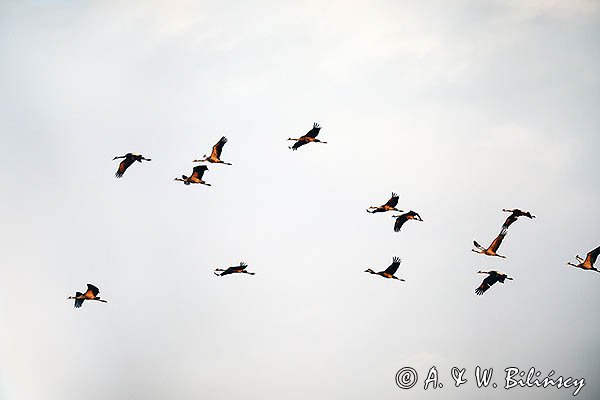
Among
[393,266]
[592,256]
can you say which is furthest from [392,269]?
[592,256]

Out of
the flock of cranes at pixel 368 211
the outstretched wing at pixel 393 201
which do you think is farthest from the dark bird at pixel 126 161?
the outstretched wing at pixel 393 201

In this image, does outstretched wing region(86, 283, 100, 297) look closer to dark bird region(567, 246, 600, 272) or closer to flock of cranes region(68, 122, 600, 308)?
flock of cranes region(68, 122, 600, 308)

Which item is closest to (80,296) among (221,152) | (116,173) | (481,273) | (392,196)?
(116,173)

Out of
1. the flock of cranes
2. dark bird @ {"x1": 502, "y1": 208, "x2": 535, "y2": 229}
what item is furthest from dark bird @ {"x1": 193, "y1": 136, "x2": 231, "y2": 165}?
dark bird @ {"x1": 502, "y1": 208, "x2": 535, "y2": 229}

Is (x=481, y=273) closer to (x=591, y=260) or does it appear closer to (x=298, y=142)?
(x=591, y=260)

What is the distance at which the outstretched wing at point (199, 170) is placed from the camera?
75.4m

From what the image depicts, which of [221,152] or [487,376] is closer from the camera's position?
[221,152]

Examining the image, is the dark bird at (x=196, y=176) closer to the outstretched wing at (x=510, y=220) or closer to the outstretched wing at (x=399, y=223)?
the outstretched wing at (x=399, y=223)

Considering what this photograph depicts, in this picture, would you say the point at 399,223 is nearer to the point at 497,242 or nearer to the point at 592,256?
the point at 497,242

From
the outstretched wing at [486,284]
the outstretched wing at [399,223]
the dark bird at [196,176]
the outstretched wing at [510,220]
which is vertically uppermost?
the dark bird at [196,176]

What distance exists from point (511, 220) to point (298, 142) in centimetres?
1795

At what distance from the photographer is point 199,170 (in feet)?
248

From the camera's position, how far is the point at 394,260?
80312 millimetres

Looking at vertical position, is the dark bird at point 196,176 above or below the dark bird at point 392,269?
above
